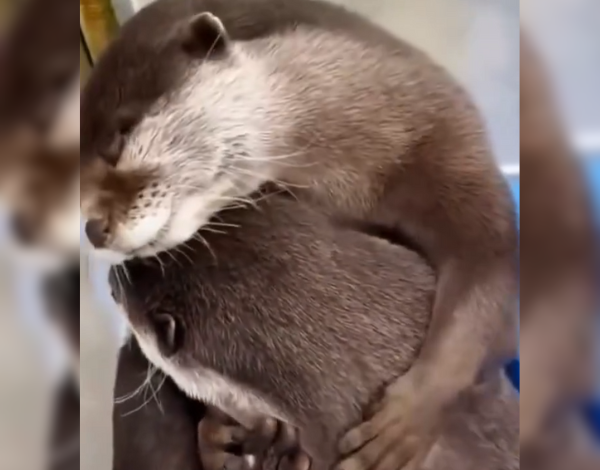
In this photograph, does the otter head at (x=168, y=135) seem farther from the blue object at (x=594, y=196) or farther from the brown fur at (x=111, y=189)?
the blue object at (x=594, y=196)

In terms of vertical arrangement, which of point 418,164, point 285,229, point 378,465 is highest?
point 418,164

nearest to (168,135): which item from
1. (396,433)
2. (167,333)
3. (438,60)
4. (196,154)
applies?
(196,154)

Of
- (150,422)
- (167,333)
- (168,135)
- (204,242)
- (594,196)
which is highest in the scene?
(594,196)

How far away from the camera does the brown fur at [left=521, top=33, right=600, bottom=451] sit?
33.0 inches

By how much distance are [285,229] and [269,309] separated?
10 cm

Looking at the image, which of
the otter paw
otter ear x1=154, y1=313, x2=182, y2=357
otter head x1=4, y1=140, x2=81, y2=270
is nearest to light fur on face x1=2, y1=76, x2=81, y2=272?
otter head x1=4, y1=140, x2=81, y2=270

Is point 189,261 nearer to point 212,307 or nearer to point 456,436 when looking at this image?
point 212,307

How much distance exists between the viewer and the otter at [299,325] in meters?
0.86

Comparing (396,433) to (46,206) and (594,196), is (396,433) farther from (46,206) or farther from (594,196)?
(46,206)

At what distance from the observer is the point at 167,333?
0.90m

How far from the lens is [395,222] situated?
0.89 meters

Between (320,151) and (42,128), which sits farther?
(320,151)

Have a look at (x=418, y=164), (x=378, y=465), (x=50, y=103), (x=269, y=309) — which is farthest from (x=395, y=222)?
(x=50, y=103)

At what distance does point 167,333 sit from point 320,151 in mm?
294
